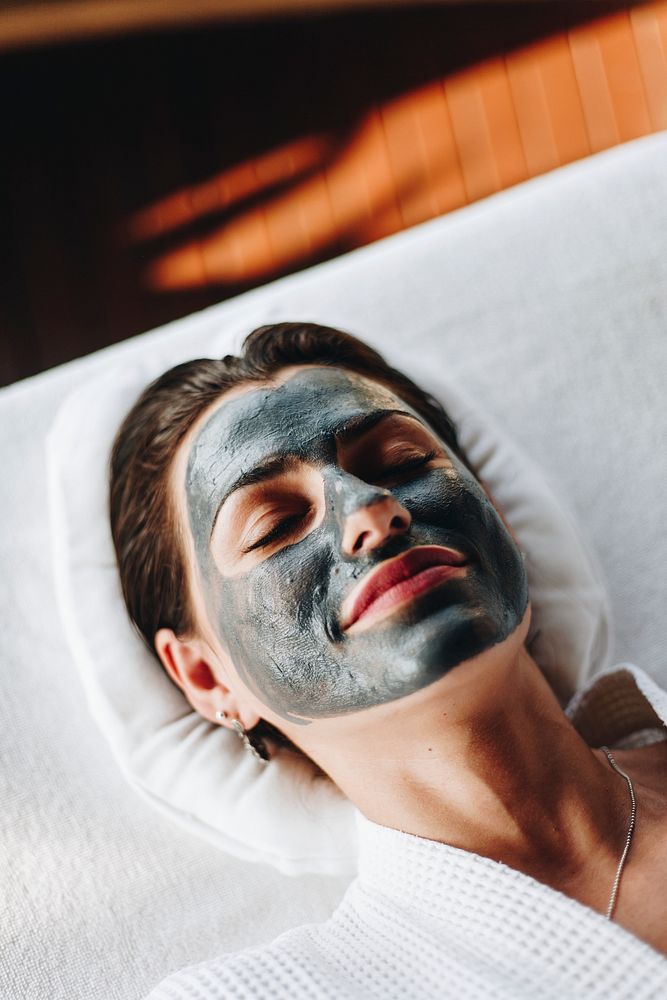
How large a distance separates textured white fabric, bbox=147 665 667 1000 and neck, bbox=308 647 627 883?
0.03 metres

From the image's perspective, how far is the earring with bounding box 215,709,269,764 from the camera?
1116 mm

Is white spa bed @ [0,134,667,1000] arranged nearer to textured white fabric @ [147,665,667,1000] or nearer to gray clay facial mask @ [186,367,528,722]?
textured white fabric @ [147,665,667,1000]

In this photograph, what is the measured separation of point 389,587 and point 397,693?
0.11 metres

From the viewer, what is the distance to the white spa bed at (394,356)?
115 cm

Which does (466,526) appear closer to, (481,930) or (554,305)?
(481,930)

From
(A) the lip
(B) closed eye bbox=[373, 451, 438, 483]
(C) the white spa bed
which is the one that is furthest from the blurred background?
(A) the lip

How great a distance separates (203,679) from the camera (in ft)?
3.65

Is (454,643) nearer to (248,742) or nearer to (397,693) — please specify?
(397,693)

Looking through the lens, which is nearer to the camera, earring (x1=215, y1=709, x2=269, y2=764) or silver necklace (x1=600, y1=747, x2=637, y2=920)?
silver necklace (x1=600, y1=747, x2=637, y2=920)

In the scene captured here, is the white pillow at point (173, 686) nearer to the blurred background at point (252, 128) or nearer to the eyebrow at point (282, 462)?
the eyebrow at point (282, 462)

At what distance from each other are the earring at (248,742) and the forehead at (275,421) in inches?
11.7

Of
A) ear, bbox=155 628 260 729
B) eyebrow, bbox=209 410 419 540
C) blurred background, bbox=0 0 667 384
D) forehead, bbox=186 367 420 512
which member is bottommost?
ear, bbox=155 628 260 729

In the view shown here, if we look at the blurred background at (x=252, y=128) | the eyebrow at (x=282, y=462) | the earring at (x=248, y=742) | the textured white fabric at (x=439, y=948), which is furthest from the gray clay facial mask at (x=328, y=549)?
the blurred background at (x=252, y=128)

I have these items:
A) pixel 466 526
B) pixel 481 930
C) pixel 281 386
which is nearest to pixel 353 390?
pixel 281 386
